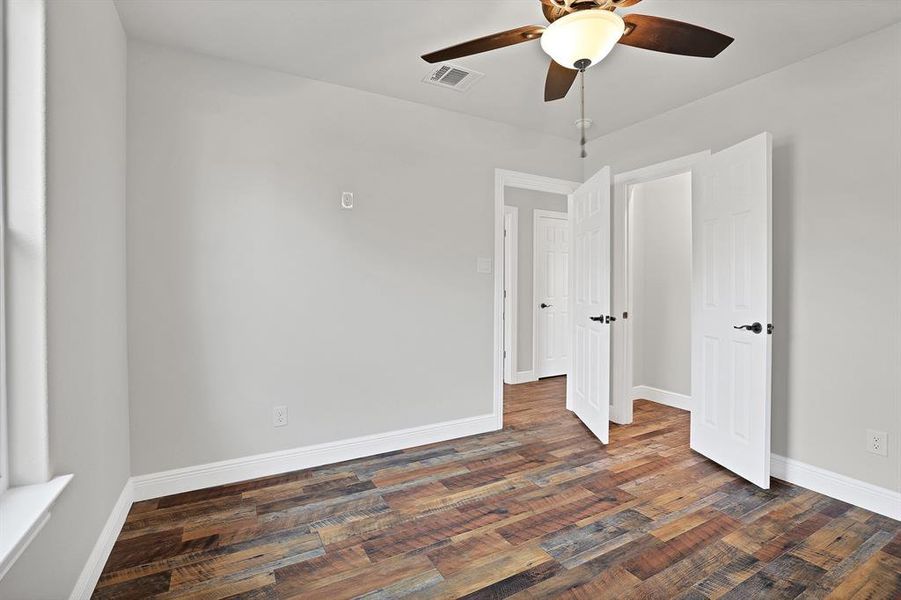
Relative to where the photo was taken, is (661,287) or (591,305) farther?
(661,287)

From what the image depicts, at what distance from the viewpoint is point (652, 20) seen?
160 cm

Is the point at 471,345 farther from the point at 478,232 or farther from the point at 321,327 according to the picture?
the point at 321,327

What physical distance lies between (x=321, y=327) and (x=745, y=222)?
2.73 m

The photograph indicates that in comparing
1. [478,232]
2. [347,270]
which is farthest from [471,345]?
[347,270]

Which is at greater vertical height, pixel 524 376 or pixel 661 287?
pixel 661 287

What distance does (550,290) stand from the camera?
5.76m

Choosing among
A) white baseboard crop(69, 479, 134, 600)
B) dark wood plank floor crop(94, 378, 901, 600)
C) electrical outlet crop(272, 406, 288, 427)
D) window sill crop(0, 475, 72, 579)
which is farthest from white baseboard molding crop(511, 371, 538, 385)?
window sill crop(0, 475, 72, 579)

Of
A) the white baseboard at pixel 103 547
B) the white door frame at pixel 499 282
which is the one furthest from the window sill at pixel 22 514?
the white door frame at pixel 499 282

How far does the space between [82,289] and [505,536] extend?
2.05 meters

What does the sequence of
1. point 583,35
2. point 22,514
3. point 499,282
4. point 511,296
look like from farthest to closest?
1. point 511,296
2. point 499,282
3. point 583,35
4. point 22,514

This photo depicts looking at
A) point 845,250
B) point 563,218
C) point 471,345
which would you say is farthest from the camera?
point 563,218

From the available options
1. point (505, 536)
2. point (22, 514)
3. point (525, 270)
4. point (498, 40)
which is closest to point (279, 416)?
point (505, 536)

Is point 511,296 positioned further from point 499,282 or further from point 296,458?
point 296,458

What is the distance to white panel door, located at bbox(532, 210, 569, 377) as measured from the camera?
221 inches
